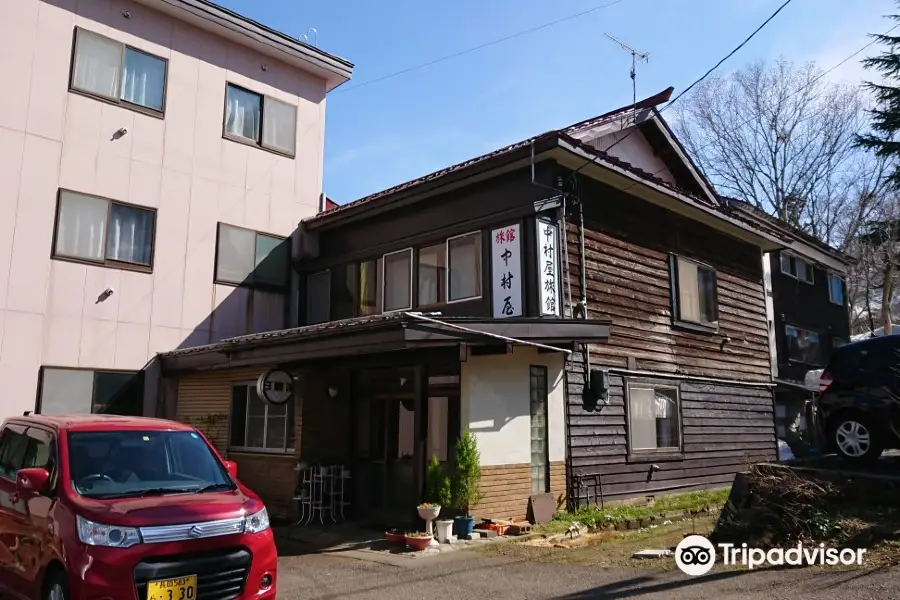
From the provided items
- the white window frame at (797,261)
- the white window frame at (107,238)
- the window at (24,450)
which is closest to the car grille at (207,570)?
the window at (24,450)

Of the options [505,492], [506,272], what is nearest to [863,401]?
[505,492]

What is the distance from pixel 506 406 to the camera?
35.7 ft

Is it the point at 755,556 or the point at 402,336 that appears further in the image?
the point at 402,336

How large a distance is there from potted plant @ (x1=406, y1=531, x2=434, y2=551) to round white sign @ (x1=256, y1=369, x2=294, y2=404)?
151 inches

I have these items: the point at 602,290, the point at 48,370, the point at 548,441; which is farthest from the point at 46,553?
the point at 602,290

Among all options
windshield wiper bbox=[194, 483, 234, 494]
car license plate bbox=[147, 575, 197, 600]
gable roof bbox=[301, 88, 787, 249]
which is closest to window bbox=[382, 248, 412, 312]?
gable roof bbox=[301, 88, 787, 249]

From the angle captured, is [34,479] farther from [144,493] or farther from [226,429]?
[226,429]

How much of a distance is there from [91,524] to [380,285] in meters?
9.84

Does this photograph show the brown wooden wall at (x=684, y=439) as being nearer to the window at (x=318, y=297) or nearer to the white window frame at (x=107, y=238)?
the window at (x=318, y=297)

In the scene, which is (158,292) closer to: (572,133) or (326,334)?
(326,334)

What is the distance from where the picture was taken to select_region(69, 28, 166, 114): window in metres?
13.8

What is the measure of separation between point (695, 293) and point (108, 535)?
510 inches

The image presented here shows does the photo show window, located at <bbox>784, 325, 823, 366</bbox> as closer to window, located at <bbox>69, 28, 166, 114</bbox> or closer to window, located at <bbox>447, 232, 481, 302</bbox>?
window, located at <bbox>447, 232, 481, 302</bbox>

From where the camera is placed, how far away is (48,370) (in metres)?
13.0
